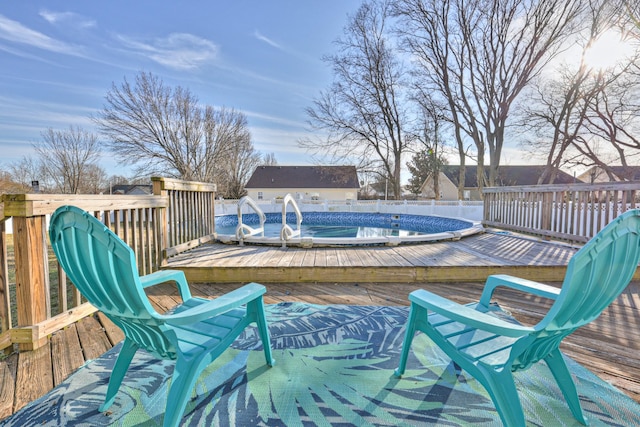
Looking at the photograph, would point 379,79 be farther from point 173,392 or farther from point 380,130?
point 173,392

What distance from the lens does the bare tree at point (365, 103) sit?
15.2 m

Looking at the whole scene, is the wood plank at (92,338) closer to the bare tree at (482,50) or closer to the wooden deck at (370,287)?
the wooden deck at (370,287)

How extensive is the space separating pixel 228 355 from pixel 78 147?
25843 mm

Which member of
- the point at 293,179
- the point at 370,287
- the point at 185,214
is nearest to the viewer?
the point at 370,287

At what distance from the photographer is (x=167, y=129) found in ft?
56.8

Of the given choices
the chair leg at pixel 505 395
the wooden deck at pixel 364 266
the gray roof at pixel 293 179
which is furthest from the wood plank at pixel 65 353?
the gray roof at pixel 293 179

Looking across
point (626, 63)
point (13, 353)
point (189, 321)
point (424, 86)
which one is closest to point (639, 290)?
point (189, 321)

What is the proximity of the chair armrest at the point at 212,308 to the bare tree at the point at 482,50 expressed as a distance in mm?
13738

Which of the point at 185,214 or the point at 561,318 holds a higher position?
the point at 185,214

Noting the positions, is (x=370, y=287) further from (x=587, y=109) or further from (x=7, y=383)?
(x=587, y=109)

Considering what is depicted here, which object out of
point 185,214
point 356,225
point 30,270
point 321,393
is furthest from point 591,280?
point 356,225

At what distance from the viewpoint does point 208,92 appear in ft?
59.7

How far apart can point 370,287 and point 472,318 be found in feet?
7.32

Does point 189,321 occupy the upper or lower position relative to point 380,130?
lower
